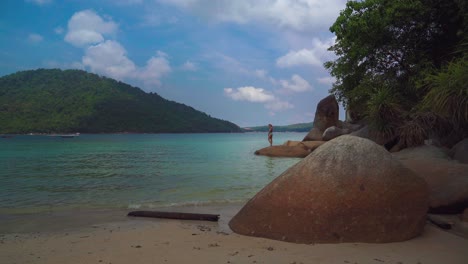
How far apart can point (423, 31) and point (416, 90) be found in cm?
315

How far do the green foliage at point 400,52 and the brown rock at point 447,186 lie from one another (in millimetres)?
7100

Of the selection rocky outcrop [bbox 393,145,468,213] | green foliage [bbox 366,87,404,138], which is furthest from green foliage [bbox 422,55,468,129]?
green foliage [bbox 366,87,404,138]

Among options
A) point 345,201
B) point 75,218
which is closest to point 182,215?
point 75,218

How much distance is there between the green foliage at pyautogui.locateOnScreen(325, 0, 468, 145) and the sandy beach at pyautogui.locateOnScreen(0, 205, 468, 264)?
1150cm

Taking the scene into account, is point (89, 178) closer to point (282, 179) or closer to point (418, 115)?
point (282, 179)

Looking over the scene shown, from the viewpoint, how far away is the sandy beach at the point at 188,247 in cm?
511

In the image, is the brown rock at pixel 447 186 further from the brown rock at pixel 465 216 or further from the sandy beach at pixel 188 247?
the sandy beach at pixel 188 247

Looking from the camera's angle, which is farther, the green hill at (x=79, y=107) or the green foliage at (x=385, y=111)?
the green hill at (x=79, y=107)

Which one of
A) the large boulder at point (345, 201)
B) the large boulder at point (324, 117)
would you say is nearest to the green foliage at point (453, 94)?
the large boulder at point (345, 201)

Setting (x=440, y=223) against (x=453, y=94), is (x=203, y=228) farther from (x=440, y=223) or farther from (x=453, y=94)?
(x=453, y=94)

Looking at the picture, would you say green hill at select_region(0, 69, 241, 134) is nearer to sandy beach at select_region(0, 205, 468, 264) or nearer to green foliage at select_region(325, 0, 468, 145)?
green foliage at select_region(325, 0, 468, 145)

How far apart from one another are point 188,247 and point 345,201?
2732mm

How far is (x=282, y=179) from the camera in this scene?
21.5 ft

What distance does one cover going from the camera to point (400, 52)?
18.7 metres
